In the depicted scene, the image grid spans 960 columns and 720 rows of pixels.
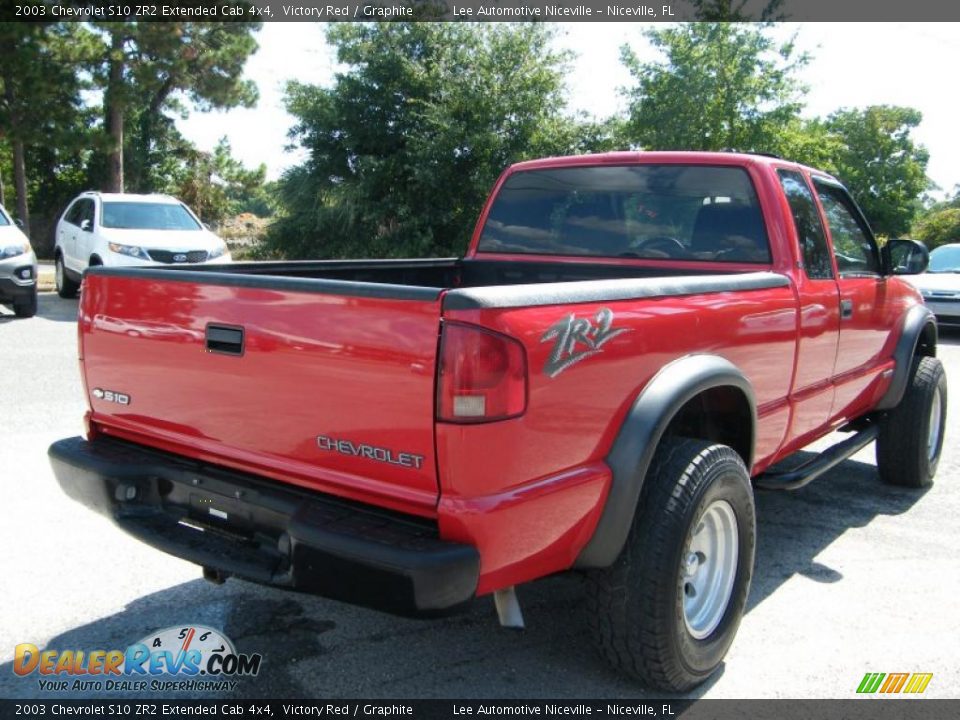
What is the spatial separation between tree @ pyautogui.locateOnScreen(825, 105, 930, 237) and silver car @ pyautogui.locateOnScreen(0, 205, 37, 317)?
157 ft

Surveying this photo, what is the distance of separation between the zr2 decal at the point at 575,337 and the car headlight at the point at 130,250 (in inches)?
458

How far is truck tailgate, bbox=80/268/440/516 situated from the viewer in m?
2.41

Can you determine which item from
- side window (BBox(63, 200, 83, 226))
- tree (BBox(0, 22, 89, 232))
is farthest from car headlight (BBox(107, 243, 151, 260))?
tree (BBox(0, 22, 89, 232))

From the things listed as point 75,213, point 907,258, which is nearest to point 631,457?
point 907,258

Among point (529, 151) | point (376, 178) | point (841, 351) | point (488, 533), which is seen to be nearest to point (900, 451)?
point (841, 351)

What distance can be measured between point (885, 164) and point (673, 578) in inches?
2164

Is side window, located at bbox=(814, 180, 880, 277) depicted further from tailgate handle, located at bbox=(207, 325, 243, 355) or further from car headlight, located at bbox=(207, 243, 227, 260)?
car headlight, located at bbox=(207, 243, 227, 260)

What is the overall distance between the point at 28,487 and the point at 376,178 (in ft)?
54.3

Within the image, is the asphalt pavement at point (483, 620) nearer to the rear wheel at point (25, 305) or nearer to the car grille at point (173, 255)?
the rear wheel at point (25, 305)

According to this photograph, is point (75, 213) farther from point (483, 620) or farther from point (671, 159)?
point (483, 620)

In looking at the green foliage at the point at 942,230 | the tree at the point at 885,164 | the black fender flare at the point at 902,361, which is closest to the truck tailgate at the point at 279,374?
the black fender flare at the point at 902,361

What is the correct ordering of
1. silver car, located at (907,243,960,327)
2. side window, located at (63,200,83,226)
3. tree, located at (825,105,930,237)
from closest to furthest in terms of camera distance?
silver car, located at (907,243,960,327), side window, located at (63,200,83,226), tree, located at (825,105,930,237)

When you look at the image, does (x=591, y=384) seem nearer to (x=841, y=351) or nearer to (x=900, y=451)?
(x=841, y=351)

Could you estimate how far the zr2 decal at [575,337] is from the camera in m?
2.47
